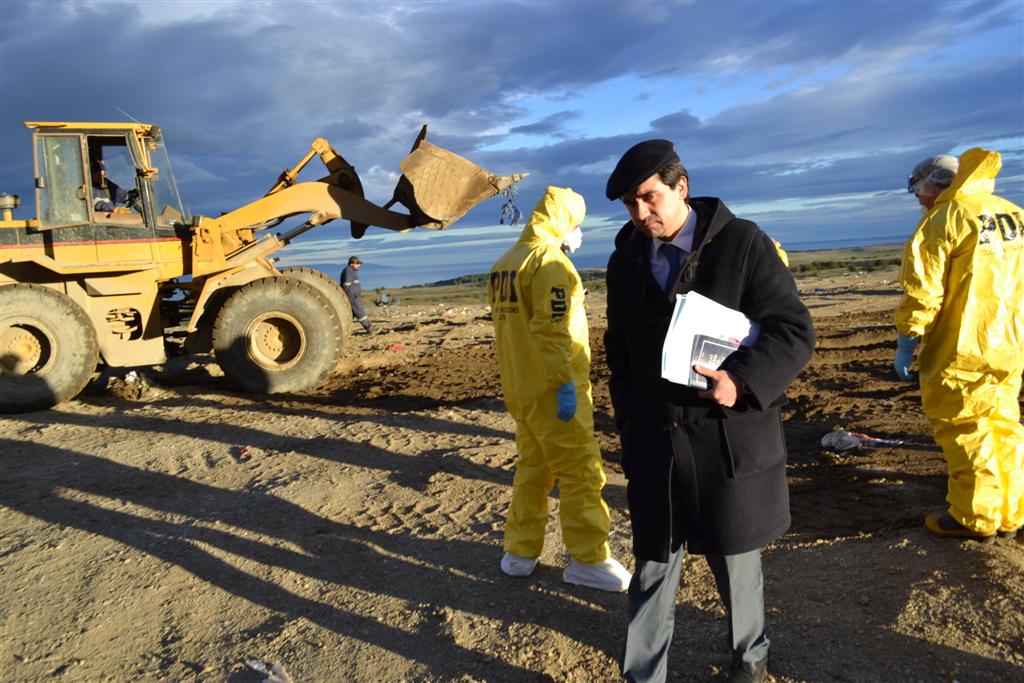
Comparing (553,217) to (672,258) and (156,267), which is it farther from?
(156,267)

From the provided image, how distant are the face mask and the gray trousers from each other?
195cm

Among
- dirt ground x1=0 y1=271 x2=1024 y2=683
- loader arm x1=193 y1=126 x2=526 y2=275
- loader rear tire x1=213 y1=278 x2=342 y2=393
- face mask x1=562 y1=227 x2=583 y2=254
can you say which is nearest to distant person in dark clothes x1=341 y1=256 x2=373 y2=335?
loader arm x1=193 y1=126 x2=526 y2=275

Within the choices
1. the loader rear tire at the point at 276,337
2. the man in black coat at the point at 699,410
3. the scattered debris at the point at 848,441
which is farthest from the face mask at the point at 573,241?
the loader rear tire at the point at 276,337

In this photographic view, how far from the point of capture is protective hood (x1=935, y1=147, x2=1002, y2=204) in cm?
378

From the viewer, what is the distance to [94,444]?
6.74 metres

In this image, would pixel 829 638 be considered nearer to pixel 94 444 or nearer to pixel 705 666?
pixel 705 666

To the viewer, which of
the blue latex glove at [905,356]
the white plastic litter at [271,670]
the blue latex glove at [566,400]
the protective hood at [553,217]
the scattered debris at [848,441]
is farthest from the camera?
the scattered debris at [848,441]

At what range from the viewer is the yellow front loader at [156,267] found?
8.19m

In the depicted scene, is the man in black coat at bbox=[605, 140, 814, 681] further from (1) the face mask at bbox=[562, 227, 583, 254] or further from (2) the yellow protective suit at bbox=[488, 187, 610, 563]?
(1) the face mask at bbox=[562, 227, 583, 254]

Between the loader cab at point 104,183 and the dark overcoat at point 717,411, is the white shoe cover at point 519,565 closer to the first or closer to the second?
the dark overcoat at point 717,411

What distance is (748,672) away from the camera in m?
2.76

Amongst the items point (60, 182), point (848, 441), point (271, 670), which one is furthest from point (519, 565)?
point (60, 182)

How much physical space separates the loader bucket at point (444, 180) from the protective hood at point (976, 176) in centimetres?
548

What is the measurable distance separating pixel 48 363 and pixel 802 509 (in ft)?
25.1
